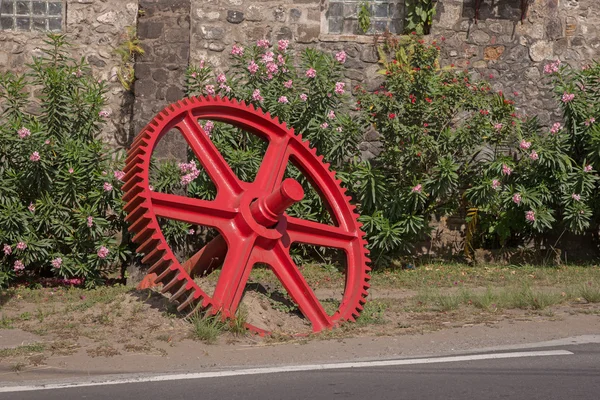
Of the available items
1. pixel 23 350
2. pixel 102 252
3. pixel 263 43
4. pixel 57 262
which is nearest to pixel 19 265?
pixel 57 262

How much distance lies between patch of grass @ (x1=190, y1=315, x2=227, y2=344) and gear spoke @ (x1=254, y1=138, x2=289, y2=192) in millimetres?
1392

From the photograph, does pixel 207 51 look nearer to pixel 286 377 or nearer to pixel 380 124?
pixel 380 124

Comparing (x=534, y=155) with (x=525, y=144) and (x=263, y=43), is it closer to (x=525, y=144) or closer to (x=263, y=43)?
(x=525, y=144)

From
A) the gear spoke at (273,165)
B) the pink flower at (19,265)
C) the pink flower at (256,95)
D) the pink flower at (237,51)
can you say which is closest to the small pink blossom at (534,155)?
the pink flower at (256,95)

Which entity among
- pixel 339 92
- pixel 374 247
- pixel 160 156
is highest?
pixel 339 92

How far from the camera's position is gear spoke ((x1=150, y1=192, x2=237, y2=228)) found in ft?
25.6

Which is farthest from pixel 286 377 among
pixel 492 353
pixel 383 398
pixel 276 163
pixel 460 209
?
pixel 460 209

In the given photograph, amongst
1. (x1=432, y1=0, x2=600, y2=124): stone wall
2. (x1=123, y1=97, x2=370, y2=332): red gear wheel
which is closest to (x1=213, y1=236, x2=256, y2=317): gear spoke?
(x1=123, y1=97, x2=370, y2=332): red gear wheel

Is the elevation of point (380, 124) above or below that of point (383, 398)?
above

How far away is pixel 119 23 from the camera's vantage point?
1206cm

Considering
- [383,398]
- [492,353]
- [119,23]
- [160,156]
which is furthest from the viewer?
[119,23]

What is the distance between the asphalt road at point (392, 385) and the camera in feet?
19.1

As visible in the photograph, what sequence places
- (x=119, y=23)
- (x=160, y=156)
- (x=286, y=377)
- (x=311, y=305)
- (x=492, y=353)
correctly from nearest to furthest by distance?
(x=286, y=377) < (x=492, y=353) < (x=311, y=305) < (x=160, y=156) < (x=119, y=23)

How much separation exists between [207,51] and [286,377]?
21.7 feet
